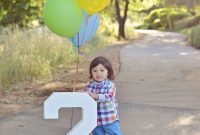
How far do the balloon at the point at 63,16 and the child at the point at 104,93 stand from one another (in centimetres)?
62

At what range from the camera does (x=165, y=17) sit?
44.7 m

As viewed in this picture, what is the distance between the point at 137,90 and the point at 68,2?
185 inches

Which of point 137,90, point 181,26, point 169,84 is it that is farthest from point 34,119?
point 181,26

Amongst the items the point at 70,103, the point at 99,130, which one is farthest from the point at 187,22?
the point at 70,103

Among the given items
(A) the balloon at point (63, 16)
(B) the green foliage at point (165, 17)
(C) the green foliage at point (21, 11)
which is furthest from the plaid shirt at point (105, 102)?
(B) the green foliage at point (165, 17)

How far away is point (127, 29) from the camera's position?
30156mm

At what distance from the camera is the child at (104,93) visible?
4445 millimetres

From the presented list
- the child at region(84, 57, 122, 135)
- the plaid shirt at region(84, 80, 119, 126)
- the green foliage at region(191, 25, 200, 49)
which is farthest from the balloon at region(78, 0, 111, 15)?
the green foliage at region(191, 25, 200, 49)

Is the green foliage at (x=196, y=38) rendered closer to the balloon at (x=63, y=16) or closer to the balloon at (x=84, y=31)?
the balloon at (x=84, y=31)

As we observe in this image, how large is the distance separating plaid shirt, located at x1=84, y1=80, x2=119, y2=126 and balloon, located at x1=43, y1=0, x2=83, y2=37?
2.44 ft

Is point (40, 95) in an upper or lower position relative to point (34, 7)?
lower

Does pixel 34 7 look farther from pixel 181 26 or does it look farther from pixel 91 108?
pixel 181 26

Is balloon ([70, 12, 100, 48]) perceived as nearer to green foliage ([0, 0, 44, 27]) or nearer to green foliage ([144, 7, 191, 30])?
green foliage ([0, 0, 44, 27])

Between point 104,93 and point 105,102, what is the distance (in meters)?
0.11
